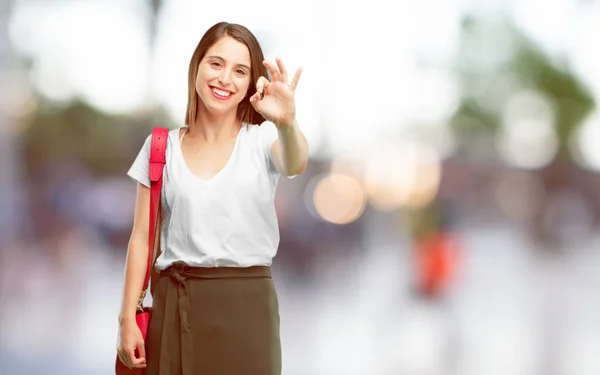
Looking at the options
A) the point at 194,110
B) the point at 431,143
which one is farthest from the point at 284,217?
the point at 194,110

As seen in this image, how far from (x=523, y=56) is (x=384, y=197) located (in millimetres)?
3941

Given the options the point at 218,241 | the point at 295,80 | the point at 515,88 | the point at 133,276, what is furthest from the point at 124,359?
the point at 515,88

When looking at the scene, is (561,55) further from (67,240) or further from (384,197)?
(67,240)

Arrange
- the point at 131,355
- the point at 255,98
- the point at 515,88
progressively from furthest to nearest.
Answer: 1. the point at 515,88
2. the point at 131,355
3. the point at 255,98

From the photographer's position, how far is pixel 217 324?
191cm

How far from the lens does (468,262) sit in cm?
1373

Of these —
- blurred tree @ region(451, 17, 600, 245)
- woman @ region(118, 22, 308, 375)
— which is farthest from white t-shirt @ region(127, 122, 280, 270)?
blurred tree @ region(451, 17, 600, 245)

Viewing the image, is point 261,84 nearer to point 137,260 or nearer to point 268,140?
point 268,140

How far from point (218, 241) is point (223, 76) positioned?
1.15 feet

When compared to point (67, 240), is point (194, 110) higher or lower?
higher

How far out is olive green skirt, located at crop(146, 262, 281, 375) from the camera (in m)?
1.91

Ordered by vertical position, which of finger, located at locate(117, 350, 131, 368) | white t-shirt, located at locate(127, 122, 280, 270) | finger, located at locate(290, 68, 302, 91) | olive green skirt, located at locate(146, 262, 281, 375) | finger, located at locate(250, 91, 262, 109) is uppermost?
finger, located at locate(290, 68, 302, 91)

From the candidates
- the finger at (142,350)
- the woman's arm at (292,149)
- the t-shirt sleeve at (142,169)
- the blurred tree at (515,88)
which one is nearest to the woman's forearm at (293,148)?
the woman's arm at (292,149)

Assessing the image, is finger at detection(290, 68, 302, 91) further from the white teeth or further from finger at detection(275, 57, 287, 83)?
the white teeth
